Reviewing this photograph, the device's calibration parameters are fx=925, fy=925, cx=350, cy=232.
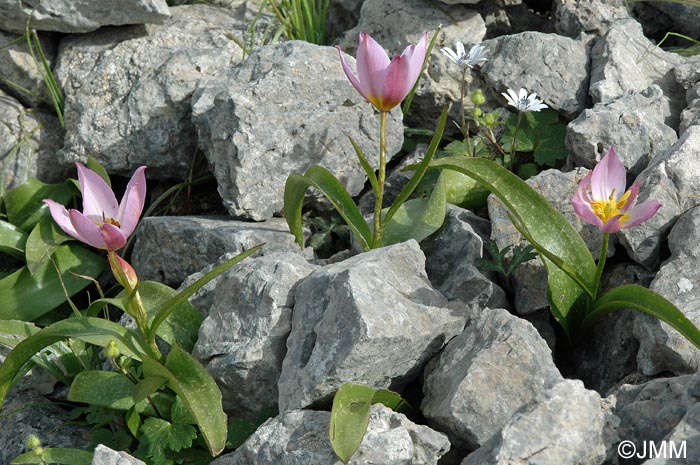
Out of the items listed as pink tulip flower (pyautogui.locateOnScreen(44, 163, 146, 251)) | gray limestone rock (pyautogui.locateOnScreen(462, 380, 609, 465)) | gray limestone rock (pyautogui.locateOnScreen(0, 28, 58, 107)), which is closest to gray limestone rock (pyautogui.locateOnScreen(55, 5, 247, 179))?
gray limestone rock (pyautogui.locateOnScreen(0, 28, 58, 107))

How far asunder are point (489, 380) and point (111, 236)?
1.10 meters

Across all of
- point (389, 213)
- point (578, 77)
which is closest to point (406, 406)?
point (389, 213)

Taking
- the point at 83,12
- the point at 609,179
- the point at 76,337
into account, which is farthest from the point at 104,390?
the point at 83,12

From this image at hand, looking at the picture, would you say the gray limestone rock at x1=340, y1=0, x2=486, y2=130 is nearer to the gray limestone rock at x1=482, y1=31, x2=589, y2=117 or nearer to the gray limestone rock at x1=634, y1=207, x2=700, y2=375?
the gray limestone rock at x1=482, y1=31, x2=589, y2=117

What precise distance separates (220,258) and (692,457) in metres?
1.72

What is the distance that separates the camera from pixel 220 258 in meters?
3.21

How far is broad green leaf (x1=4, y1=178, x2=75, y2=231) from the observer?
3.92 meters

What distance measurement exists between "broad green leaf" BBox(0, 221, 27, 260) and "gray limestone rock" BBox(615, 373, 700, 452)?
254 centimetres

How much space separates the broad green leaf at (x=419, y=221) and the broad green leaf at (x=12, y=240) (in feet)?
5.28

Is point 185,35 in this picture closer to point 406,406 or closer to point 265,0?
point 265,0

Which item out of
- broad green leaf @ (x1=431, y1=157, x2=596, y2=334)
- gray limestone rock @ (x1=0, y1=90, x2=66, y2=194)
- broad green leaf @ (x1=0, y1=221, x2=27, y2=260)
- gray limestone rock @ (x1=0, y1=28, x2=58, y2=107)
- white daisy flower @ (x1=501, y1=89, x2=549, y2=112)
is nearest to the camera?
broad green leaf @ (x1=431, y1=157, x2=596, y2=334)

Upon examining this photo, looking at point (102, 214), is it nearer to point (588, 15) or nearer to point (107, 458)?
point (107, 458)

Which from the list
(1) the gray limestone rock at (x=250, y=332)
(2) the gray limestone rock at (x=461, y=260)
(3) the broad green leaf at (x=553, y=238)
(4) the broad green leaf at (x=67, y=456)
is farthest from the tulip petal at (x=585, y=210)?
(4) the broad green leaf at (x=67, y=456)

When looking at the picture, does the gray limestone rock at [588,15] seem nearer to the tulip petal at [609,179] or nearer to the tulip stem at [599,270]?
the tulip petal at [609,179]
